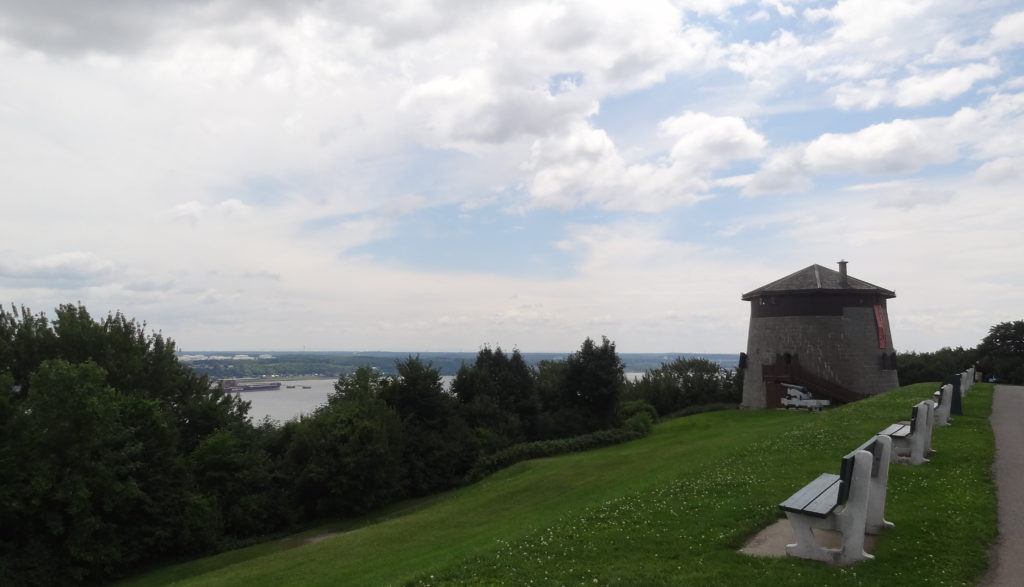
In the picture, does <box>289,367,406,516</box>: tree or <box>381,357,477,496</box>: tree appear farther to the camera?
<box>381,357,477,496</box>: tree

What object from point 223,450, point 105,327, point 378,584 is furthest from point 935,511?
point 105,327

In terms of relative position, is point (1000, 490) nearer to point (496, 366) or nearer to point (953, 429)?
point (953, 429)

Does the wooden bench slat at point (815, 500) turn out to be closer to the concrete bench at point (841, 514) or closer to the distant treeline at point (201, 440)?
the concrete bench at point (841, 514)

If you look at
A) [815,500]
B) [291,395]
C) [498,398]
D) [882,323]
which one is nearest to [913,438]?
[815,500]

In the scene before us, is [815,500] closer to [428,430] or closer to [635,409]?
[428,430]

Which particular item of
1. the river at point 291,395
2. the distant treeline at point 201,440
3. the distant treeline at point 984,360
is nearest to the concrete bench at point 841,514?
the distant treeline at point 201,440

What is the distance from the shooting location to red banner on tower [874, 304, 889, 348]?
116ft

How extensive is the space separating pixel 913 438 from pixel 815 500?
5.75 meters

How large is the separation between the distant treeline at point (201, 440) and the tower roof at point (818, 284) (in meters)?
10.0

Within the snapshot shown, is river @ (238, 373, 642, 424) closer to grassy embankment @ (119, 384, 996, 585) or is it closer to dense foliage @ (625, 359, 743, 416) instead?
dense foliage @ (625, 359, 743, 416)

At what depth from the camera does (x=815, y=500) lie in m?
7.17

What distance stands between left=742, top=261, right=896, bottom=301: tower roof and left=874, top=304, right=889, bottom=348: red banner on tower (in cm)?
82

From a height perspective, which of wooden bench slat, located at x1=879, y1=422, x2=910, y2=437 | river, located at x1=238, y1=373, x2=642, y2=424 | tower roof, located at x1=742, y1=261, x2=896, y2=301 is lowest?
river, located at x1=238, y1=373, x2=642, y2=424

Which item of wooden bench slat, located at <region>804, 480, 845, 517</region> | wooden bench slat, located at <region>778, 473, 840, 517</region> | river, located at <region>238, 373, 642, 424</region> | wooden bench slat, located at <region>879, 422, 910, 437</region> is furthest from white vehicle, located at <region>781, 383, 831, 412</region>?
river, located at <region>238, 373, 642, 424</region>
